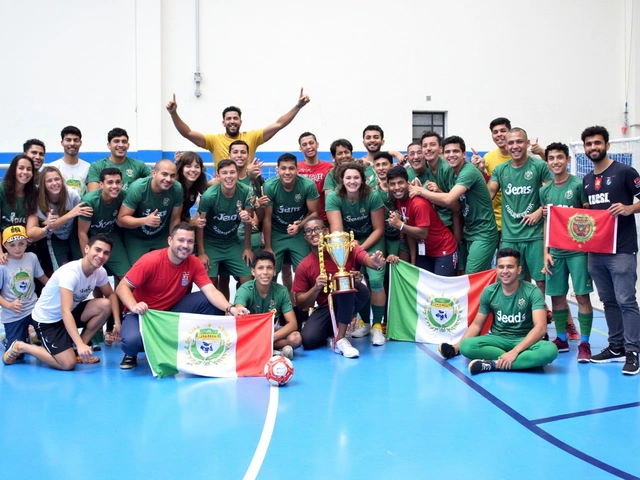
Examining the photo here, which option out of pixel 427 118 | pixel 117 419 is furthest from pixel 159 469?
pixel 427 118

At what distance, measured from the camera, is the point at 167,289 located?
5602mm

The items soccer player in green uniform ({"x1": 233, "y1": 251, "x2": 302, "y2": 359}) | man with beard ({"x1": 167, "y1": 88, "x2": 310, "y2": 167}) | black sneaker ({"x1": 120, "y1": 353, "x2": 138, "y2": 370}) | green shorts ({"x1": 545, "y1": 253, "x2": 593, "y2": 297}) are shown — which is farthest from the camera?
man with beard ({"x1": 167, "y1": 88, "x2": 310, "y2": 167})

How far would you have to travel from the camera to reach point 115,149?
6676 millimetres

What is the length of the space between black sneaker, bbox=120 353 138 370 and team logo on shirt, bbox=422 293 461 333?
2.82m

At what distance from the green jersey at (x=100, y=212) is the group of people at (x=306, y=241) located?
0.6 inches

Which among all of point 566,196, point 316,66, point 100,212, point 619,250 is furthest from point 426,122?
point 100,212

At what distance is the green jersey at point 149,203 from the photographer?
240 inches

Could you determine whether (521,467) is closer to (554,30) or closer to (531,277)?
(531,277)

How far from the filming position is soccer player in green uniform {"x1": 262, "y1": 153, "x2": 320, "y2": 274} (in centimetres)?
651

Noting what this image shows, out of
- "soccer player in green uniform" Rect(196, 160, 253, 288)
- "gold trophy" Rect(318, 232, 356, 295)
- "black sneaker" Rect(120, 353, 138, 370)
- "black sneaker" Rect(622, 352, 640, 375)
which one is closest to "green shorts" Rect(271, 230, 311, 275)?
"soccer player in green uniform" Rect(196, 160, 253, 288)

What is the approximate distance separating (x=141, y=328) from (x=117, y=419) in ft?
3.85

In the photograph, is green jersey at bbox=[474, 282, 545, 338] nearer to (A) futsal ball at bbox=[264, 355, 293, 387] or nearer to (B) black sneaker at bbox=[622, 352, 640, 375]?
(B) black sneaker at bbox=[622, 352, 640, 375]

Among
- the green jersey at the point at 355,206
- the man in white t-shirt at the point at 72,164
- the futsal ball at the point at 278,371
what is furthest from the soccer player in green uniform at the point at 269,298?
the man in white t-shirt at the point at 72,164

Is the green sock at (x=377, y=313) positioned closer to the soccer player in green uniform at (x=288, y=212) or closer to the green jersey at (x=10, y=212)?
the soccer player in green uniform at (x=288, y=212)
